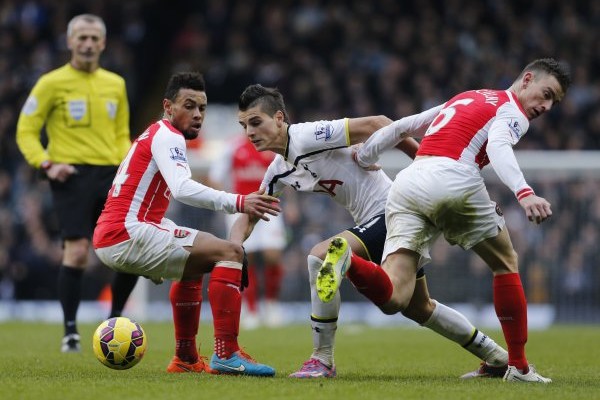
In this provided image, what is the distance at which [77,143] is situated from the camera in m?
8.55

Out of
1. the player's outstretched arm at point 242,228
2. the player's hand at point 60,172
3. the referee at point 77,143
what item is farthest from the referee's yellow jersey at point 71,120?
the player's outstretched arm at point 242,228

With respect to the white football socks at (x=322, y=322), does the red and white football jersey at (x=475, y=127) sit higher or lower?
higher

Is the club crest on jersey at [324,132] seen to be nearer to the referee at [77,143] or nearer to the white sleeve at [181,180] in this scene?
the white sleeve at [181,180]

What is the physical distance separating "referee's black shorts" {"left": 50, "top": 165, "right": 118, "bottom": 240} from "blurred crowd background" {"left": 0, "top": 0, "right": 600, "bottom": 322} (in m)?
6.25

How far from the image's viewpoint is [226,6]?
21.5m

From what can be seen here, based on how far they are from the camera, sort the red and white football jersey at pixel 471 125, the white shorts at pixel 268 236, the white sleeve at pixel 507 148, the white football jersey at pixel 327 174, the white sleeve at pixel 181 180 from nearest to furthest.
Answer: the white sleeve at pixel 507 148
the red and white football jersey at pixel 471 125
the white sleeve at pixel 181 180
the white football jersey at pixel 327 174
the white shorts at pixel 268 236

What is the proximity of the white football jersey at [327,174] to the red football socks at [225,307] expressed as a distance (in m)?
0.71

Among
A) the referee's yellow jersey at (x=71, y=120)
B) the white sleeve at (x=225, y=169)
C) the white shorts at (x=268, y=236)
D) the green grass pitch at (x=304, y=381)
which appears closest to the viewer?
the green grass pitch at (x=304, y=381)

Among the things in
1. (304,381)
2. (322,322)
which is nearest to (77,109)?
(322,322)

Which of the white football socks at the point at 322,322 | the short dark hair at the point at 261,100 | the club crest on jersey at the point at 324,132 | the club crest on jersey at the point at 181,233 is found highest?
the short dark hair at the point at 261,100

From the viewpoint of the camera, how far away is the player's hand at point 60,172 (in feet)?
27.0

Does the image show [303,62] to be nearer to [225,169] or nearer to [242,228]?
[225,169]

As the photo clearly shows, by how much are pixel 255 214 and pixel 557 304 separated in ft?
29.9

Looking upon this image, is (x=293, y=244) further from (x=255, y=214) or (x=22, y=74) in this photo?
Result: (x=255, y=214)
